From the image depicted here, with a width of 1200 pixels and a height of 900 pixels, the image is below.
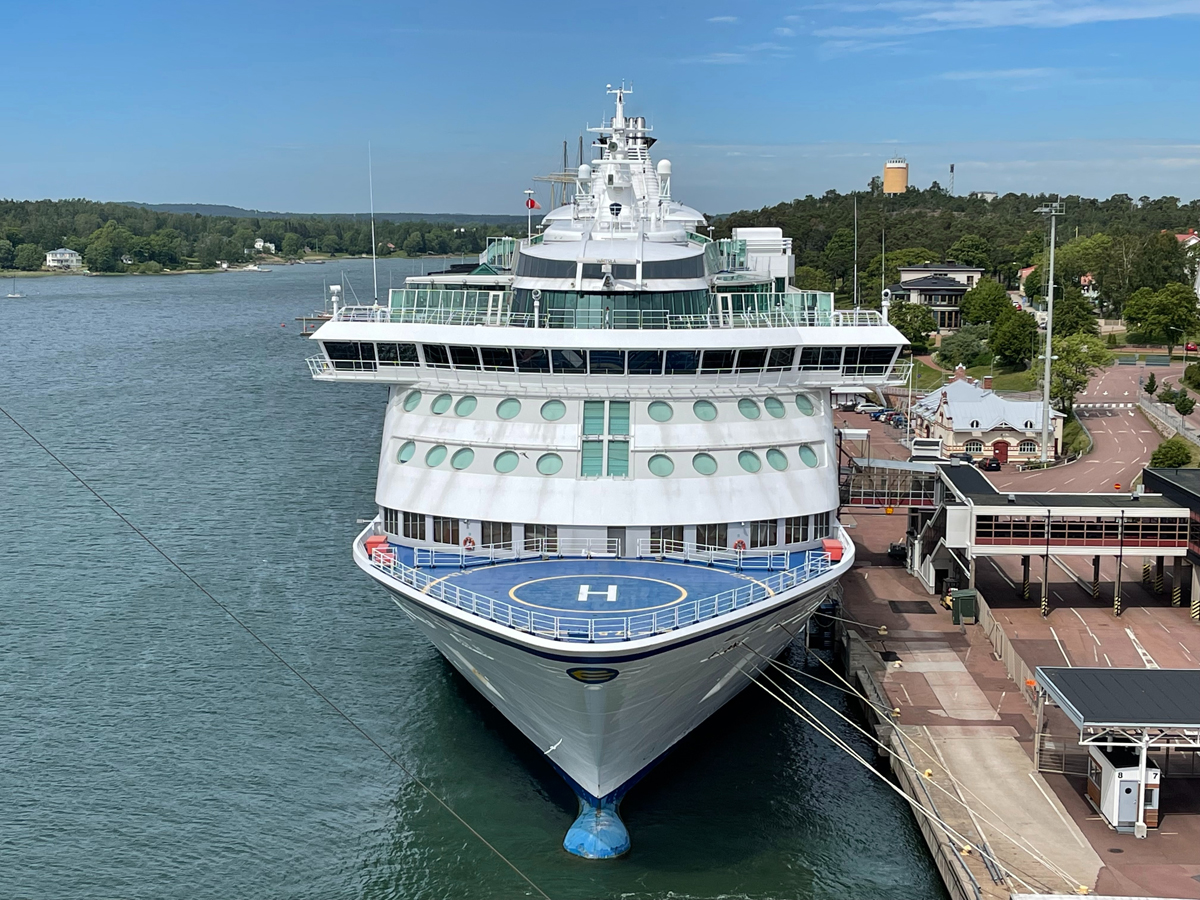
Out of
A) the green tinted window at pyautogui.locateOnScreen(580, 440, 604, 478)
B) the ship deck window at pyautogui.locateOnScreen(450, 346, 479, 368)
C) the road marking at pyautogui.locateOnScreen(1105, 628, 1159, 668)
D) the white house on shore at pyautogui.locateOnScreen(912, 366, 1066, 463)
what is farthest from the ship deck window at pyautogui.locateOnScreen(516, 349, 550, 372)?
the white house on shore at pyautogui.locateOnScreen(912, 366, 1066, 463)

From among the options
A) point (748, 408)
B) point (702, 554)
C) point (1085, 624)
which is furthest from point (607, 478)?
point (1085, 624)

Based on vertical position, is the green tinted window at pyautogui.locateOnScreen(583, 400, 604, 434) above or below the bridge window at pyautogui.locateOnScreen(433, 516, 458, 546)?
above

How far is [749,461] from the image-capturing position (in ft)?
93.5

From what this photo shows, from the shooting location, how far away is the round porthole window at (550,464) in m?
27.9

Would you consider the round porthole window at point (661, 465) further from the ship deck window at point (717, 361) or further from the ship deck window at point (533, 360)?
the ship deck window at point (533, 360)

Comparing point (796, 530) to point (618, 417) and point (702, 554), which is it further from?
point (618, 417)

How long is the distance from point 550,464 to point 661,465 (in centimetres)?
233

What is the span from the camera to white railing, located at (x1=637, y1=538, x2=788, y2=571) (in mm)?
27188

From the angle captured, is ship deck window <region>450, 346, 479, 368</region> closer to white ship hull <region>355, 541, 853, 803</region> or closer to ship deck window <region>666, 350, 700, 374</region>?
ship deck window <region>666, 350, 700, 374</region>

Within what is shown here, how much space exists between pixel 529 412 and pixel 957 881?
12600mm

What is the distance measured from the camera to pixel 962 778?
1056 inches

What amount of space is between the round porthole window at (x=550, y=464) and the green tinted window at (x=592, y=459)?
489 millimetres

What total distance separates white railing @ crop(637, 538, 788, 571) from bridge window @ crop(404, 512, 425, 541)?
4894 mm

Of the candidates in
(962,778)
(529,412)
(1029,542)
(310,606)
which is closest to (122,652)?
(310,606)
